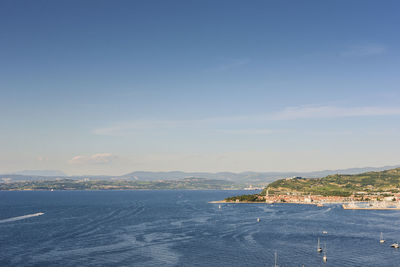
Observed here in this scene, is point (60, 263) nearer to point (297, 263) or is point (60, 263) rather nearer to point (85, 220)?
point (297, 263)

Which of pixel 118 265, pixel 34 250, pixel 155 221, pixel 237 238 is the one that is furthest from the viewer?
pixel 155 221

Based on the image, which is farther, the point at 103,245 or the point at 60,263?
the point at 103,245

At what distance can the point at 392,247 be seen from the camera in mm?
114562

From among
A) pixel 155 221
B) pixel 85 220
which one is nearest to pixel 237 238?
pixel 155 221

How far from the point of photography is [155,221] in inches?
6924

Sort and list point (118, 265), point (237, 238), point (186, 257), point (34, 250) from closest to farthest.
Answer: point (118, 265) → point (186, 257) → point (34, 250) → point (237, 238)

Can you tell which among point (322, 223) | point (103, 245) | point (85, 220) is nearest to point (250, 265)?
point (103, 245)

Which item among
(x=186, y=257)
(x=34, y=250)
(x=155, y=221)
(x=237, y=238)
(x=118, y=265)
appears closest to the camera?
(x=118, y=265)

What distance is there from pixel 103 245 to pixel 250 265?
50281mm

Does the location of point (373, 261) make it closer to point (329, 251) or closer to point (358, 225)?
point (329, 251)

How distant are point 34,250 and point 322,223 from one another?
12630 cm

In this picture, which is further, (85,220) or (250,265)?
(85,220)

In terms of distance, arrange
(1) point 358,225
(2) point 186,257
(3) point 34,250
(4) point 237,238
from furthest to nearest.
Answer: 1. (1) point 358,225
2. (4) point 237,238
3. (3) point 34,250
4. (2) point 186,257

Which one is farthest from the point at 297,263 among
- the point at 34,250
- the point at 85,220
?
the point at 85,220
